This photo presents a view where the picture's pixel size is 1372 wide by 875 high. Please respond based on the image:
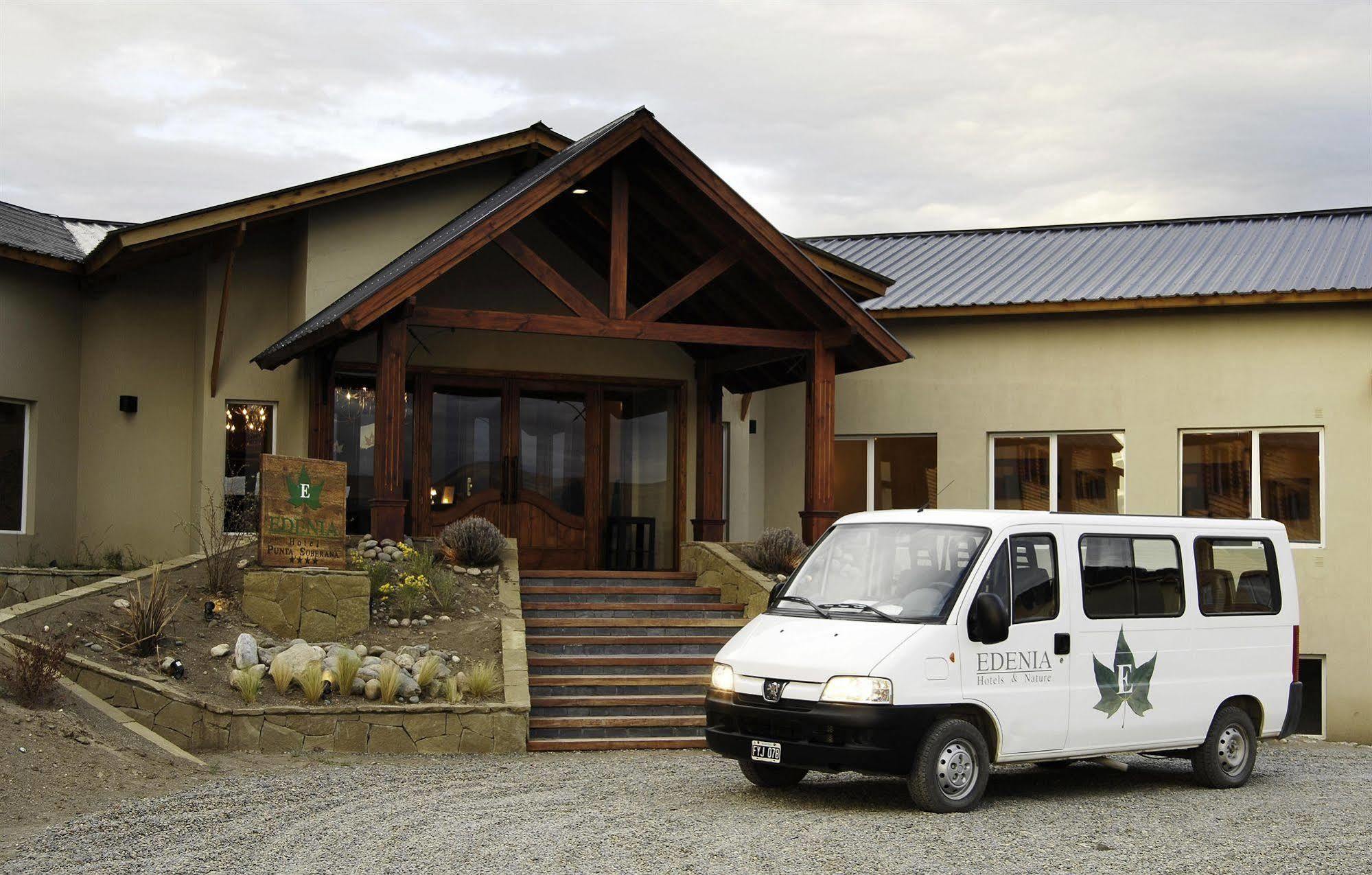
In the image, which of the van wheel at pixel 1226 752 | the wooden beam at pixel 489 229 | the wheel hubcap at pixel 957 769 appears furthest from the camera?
the wooden beam at pixel 489 229

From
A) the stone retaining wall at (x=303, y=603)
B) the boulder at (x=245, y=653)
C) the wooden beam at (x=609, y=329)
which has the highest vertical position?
the wooden beam at (x=609, y=329)

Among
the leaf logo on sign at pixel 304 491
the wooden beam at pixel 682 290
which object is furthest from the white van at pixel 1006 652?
the wooden beam at pixel 682 290

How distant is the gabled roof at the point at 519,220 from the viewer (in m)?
13.6

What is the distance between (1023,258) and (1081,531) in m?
11.7

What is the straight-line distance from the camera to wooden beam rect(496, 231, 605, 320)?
558 inches

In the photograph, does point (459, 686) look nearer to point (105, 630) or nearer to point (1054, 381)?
point (105, 630)

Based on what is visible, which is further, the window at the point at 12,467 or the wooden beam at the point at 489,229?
the window at the point at 12,467

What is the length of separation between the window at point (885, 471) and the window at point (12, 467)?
10183mm

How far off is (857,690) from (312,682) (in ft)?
15.8

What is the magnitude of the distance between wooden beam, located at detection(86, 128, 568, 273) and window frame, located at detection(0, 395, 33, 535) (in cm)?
183

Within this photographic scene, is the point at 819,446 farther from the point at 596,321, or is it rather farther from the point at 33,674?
the point at 33,674

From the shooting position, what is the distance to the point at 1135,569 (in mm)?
10078

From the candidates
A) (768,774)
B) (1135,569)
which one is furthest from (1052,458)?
(768,774)

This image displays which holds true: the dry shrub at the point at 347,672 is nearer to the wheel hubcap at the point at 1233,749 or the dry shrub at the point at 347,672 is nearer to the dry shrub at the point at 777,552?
the dry shrub at the point at 777,552
